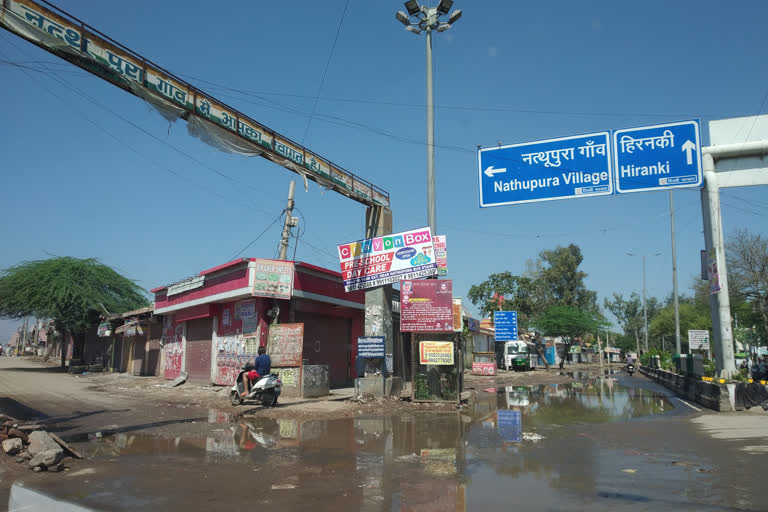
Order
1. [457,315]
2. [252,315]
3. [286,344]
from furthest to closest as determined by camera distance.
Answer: [457,315], [252,315], [286,344]

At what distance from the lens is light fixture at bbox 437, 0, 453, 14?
50.9 ft

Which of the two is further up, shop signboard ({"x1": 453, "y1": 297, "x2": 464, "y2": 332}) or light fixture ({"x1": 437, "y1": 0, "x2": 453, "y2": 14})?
light fixture ({"x1": 437, "y1": 0, "x2": 453, "y2": 14})

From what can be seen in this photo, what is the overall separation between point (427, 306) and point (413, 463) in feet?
25.3

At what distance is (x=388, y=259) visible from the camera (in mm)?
16531

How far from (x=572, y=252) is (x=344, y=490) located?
70.1 metres

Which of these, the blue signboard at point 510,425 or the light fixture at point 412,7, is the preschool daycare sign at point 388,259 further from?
the light fixture at point 412,7

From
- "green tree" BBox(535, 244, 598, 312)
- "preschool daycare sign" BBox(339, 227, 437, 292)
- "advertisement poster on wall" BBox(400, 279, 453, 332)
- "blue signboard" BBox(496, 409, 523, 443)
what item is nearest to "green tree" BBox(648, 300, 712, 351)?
"green tree" BBox(535, 244, 598, 312)

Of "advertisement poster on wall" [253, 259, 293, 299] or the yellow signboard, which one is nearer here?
the yellow signboard

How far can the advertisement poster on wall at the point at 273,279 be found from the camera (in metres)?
18.2

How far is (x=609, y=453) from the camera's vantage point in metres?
8.03

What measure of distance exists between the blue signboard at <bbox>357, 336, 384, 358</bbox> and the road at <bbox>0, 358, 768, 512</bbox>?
9.69 feet

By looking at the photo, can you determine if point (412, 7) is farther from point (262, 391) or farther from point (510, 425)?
point (510, 425)

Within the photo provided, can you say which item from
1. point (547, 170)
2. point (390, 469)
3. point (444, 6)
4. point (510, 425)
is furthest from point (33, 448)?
point (444, 6)

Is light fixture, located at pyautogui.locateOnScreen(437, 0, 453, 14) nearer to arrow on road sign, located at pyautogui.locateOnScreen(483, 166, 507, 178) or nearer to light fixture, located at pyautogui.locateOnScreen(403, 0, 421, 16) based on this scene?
light fixture, located at pyautogui.locateOnScreen(403, 0, 421, 16)
